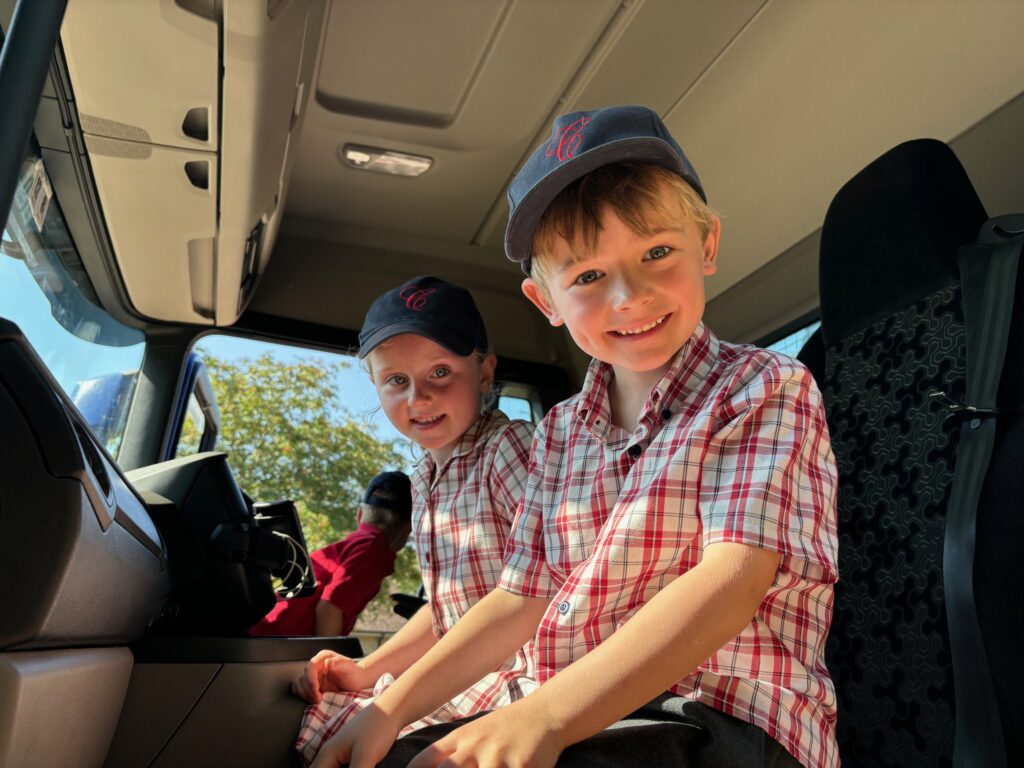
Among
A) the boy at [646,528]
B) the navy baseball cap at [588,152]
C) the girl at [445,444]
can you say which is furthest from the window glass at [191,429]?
the navy baseball cap at [588,152]

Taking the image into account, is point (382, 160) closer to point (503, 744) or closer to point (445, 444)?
point (445, 444)

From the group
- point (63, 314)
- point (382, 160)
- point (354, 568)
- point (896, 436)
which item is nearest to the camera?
point (896, 436)

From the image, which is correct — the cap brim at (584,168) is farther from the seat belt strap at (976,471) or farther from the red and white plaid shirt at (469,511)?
the red and white plaid shirt at (469,511)

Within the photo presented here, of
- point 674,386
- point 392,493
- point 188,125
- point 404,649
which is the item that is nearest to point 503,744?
point 674,386

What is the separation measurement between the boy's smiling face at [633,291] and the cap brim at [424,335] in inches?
23.8

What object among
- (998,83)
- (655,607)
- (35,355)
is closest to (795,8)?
(998,83)

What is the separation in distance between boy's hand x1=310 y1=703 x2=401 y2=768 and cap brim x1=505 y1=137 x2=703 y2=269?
23.9 inches

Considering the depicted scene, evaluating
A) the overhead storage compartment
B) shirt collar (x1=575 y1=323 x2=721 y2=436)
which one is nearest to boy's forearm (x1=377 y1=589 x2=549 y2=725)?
shirt collar (x1=575 y1=323 x2=721 y2=436)

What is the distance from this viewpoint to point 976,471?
1.15 metres

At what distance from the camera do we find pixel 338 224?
2.62m

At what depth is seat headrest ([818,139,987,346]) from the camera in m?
1.36

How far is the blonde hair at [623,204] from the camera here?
1.08 metres

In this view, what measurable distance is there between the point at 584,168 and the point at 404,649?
918mm

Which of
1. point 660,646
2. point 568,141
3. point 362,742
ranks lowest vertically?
point 362,742
